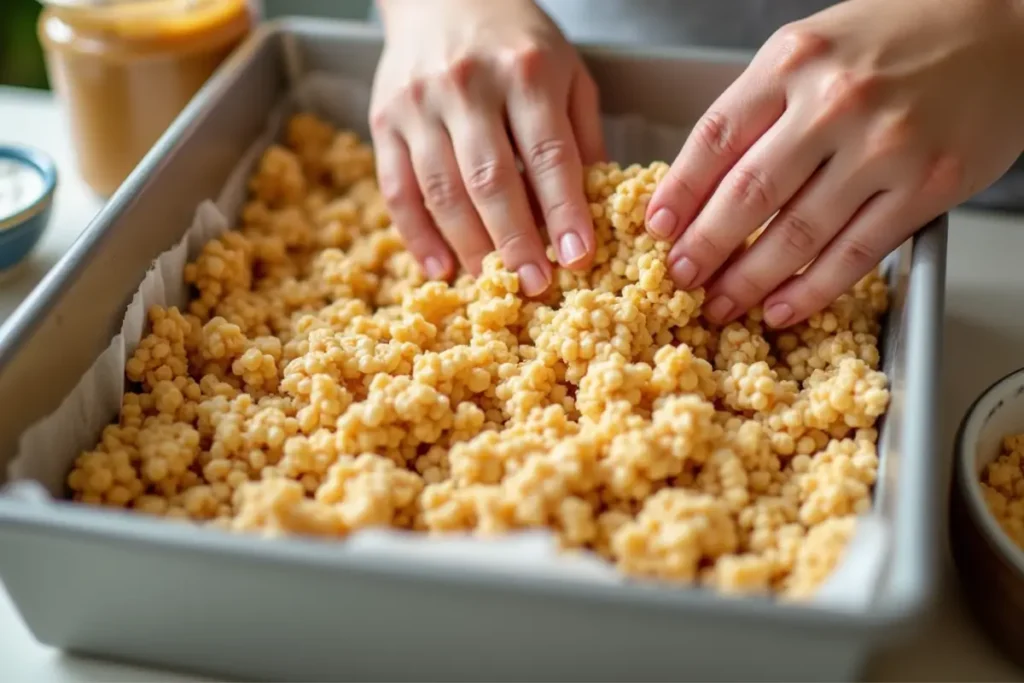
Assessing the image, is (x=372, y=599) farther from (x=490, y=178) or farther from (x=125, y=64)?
(x=125, y=64)

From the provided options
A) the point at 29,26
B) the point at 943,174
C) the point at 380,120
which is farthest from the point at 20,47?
the point at 943,174

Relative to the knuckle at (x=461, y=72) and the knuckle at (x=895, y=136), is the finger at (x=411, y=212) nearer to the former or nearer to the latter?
the knuckle at (x=461, y=72)

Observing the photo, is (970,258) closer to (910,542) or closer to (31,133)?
(910,542)

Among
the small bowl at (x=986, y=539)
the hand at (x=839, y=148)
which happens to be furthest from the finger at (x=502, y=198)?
the small bowl at (x=986, y=539)

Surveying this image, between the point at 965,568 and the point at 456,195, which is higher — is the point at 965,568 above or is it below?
below

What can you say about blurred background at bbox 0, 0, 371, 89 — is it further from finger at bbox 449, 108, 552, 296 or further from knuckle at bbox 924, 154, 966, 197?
knuckle at bbox 924, 154, 966, 197

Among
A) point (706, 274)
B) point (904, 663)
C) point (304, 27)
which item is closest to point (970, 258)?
point (706, 274)
